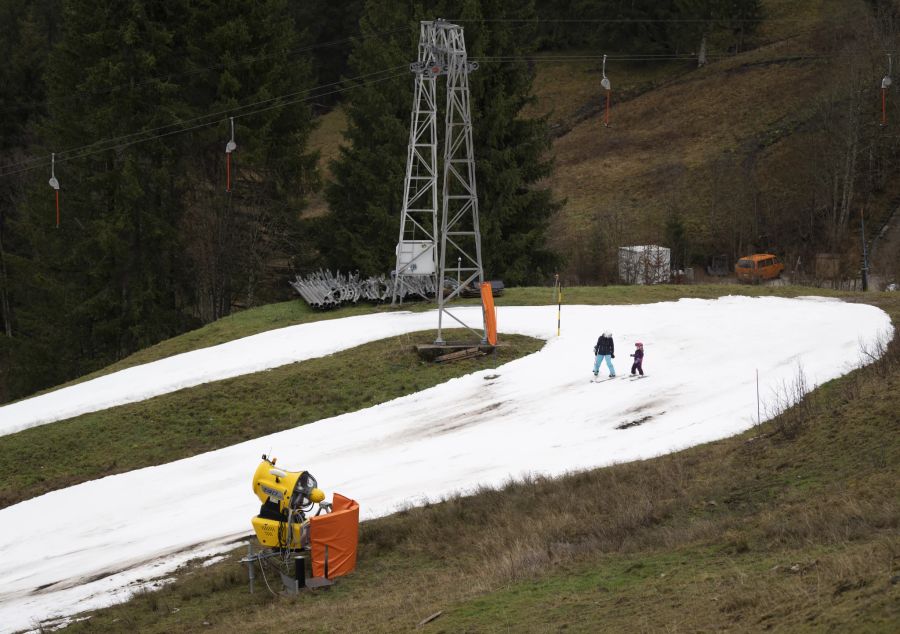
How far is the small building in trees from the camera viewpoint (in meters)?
50.5

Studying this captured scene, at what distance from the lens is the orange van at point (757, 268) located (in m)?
52.3

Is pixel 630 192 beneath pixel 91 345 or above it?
above

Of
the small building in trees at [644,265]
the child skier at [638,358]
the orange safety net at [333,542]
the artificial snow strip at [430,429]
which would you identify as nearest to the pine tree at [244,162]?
the artificial snow strip at [430,429]

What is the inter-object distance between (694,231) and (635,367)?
3814 centimetres

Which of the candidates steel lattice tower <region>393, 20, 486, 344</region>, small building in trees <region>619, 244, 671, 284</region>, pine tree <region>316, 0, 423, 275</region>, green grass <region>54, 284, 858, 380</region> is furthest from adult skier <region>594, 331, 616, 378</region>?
small building in trees <region>619, 244, 671, 284</region>

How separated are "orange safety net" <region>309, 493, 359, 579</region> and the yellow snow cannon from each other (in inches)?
13.6

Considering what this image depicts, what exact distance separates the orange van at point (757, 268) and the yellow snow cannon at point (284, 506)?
40.3m

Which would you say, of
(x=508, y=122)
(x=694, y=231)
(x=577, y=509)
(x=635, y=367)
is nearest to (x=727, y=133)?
(x=694, y=231)

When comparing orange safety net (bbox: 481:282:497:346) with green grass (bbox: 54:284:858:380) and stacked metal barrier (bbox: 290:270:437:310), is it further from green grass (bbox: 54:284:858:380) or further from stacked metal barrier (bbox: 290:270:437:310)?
stacked metal barrier (bbox: 290:270:437:310)

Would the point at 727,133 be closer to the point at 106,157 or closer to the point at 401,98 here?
the point at 401,98

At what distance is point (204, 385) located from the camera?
29969 mm

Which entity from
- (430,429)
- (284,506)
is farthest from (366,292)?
(284,506)

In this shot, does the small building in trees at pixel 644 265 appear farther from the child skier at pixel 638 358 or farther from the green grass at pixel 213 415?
the child skier at pixel 638 358

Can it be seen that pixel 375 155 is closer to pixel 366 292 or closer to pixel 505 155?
pixel 505 155
